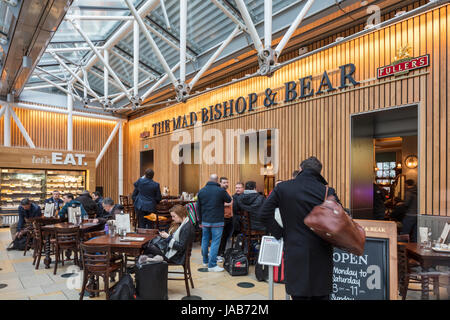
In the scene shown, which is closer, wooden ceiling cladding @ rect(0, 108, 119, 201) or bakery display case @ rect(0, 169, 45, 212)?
bakery display case @ rect(0, 169, 45, 212)

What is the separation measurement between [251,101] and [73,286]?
639cm

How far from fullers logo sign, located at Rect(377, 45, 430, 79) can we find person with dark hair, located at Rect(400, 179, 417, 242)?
206 centimetres

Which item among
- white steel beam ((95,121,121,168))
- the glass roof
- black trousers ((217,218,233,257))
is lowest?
black trousers ((217,218,233,257))

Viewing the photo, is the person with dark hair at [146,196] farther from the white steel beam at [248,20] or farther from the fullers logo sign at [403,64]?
the fullers logo sign at [403,64]

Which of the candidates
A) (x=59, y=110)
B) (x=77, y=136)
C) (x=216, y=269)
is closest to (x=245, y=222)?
(x=216, y=269)

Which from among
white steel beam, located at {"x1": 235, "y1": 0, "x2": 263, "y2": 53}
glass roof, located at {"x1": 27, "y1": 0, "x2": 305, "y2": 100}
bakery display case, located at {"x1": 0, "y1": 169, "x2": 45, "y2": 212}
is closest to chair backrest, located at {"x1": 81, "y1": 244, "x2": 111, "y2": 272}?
white steel beam, located at {"x1": 235, "y1": 0, "x2": 263, "y2": 53}

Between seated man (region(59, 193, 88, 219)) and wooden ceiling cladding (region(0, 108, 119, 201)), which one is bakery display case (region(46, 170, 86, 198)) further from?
seated man (region(59, 193, 88, 219))

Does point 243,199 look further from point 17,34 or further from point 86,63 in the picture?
point 86,63

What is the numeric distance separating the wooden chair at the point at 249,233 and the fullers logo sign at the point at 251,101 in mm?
3415

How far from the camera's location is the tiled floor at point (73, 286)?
4273mm

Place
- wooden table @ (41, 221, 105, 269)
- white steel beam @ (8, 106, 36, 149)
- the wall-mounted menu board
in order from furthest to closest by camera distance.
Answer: white steel beam @ (8, 106, 36, 149)
wooden table @ (41, 221, 105, 269)
the wall-mounted menu board

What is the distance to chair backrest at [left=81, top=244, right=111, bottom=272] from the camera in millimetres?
3861

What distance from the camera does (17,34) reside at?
6.20 metres

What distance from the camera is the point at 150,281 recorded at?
3.79m
